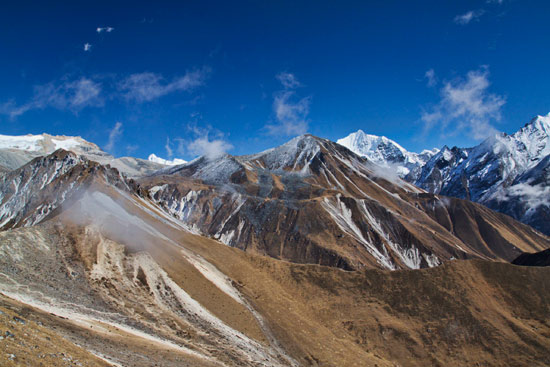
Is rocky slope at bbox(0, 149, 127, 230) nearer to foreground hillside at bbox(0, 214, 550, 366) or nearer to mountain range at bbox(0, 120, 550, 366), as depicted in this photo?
mountain range at bbox(0, 120, 550, 366)

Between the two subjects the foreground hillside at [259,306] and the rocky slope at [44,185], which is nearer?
the foreground hillside at [259,306]

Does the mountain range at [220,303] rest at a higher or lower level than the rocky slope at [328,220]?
lower

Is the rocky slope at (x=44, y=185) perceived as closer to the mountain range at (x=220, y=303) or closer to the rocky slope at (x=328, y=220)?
the mountain range at (x=220, y=303)

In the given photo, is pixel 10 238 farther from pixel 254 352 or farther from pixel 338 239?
pixel 338 239

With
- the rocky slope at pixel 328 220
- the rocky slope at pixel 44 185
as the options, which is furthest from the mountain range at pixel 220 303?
the rocky slope at pixel 328 220

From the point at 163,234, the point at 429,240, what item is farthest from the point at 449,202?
the point at 163,234

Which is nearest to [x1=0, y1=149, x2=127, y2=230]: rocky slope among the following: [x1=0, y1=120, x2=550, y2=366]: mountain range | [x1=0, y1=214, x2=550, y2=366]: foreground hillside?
[x1=0, y1=120, x2=550, y2=366]: mountain range

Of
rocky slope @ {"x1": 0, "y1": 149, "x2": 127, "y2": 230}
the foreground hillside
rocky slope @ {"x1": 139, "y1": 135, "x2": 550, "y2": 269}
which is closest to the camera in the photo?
the foreground hillside

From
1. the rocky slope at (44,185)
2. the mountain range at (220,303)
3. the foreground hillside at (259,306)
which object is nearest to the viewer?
the mountain range at (220,303)

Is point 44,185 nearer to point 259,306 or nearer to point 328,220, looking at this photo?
point 328,220
